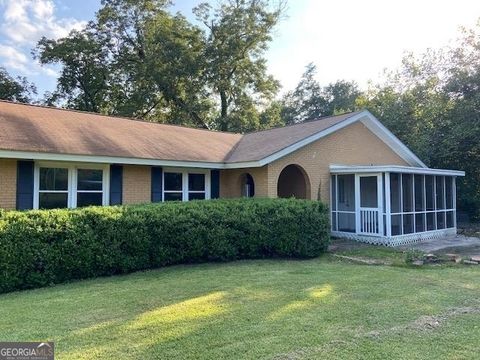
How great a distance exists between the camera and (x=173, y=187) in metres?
13.7

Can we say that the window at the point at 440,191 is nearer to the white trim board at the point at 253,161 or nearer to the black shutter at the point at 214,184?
the white trim board at the point at 253,161

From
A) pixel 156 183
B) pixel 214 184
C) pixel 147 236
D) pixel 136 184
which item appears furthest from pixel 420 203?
pixel 147 236

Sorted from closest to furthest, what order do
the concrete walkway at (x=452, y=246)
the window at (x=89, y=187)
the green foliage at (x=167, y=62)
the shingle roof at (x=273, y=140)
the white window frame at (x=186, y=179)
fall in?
the window at (x=89, y=187) → the concrete walkway at (x=452, y=246) → the white window frame at (x=186, y=179) → the shingle roof at (x=273, y=140) → the green foliage at (x=167, y=62)

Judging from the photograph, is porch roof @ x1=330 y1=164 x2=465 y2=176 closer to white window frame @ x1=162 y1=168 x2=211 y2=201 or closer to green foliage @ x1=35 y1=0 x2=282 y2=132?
white window frame @ x1=162 y1=168 x2=211 y2=201

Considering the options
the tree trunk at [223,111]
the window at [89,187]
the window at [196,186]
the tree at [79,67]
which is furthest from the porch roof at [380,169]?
the tree at [79,67]

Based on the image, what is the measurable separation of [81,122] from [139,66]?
18.0m

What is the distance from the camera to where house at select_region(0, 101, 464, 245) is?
11.1 meters

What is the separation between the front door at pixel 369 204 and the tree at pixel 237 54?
60.0 feet

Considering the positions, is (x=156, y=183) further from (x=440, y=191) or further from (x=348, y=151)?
(x=440, y=191)

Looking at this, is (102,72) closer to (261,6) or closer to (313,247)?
(261,6)

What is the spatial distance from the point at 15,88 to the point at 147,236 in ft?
90.5

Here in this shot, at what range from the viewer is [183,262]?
9812mm

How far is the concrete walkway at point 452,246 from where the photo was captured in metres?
12.1

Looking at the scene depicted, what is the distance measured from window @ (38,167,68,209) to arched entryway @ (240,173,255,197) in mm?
6111
